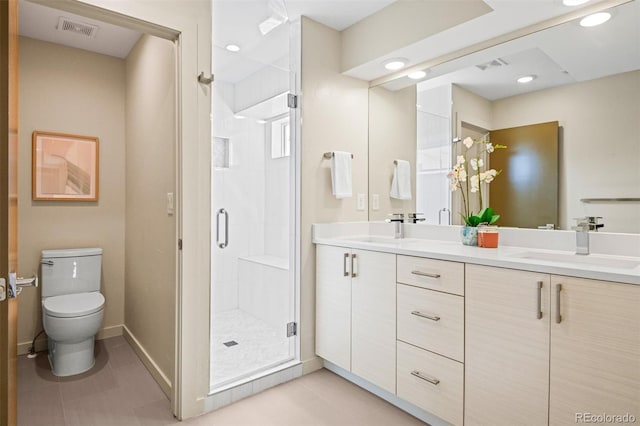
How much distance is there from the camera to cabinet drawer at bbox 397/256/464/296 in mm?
1678

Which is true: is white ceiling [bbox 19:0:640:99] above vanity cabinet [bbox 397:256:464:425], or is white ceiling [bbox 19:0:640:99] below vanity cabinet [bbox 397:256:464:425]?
above

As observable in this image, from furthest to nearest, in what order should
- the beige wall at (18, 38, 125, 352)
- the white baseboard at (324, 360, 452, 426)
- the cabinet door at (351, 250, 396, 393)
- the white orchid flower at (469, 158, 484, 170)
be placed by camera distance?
the beige wall at (18, 38, 125, 352)
the white orchid flower at (469, 158, 484, 170)
the cabinet door at (351, 250, 396, 393)
the white baseboard at (324, 360, 452, 426)

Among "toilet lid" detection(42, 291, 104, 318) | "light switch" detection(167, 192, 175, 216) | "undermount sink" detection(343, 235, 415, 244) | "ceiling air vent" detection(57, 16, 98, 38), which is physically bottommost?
"toilet lid" detection(42, 291, 104, 318)

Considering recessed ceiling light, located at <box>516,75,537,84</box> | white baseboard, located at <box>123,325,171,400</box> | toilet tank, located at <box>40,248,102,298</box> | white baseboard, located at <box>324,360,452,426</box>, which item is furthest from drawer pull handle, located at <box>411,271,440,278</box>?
toilet tank, located at <box>40,248,102,298</box>

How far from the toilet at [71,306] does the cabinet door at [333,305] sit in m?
1.54

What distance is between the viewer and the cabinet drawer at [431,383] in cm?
168

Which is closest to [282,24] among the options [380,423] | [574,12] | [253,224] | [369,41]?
[369,41]

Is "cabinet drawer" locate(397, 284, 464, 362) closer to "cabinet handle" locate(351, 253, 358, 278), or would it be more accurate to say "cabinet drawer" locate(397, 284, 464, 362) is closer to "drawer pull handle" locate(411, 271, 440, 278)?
"drawer pull handle" locate(411, 271, 440, 278)

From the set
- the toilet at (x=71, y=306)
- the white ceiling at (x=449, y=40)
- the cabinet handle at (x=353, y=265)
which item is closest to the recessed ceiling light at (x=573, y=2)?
the white ceiling at (x=449, y=40)

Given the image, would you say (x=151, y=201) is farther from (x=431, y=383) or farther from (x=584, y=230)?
(x=584, y=230)

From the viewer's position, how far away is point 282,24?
2459 millimetres

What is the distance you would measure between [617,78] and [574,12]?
377 mm

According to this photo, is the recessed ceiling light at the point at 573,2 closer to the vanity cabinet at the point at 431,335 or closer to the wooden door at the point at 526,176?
the wooden door at the point at 526,176

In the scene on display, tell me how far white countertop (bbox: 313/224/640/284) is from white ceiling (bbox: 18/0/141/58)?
219 centimetres
